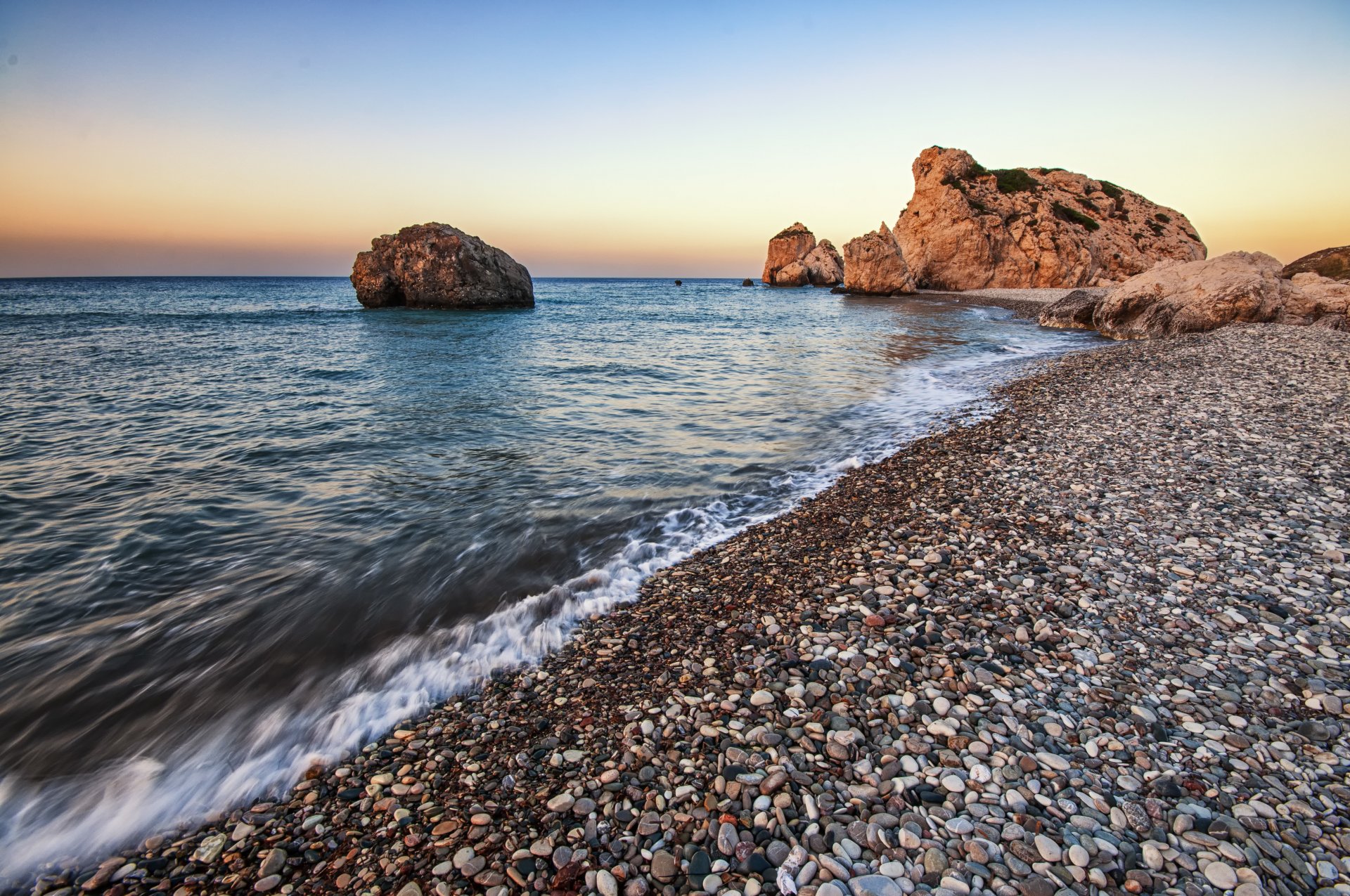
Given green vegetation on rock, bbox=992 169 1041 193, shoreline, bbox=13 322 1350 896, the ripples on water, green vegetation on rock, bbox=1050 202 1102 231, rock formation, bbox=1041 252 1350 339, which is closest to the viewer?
shoreline, bbox=13 322 1350 896

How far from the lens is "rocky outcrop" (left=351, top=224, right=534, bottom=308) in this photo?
166 feet

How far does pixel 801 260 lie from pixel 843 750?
124858mm

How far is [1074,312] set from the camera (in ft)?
112

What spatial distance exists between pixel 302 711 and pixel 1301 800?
24.5 feet

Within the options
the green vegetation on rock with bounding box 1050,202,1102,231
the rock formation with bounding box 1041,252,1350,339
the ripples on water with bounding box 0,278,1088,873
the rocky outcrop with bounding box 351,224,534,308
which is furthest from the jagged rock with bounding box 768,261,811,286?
the ripples on water with bounding box 0,278,1088,873

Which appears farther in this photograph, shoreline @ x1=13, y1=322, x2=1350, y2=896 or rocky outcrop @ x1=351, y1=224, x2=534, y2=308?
rocky outcrop @ x1=351, y1=224, x2=534, y2=308

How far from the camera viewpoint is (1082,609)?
17.5 ft

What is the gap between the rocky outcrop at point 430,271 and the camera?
166 feet

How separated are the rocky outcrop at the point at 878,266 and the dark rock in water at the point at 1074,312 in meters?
34.8

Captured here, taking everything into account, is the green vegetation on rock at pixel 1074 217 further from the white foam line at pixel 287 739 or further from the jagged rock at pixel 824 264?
the white foam line at pixel 287 739

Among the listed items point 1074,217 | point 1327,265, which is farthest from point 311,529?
point 1074,217

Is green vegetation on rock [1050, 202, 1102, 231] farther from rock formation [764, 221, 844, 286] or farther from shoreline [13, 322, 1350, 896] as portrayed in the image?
shoreline [13, 322, 1350, 896]

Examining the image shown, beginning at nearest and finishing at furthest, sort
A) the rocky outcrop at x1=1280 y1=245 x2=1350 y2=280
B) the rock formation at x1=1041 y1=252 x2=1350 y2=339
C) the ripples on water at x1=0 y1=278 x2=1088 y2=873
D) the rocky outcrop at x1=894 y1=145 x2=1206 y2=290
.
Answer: the ripples on water at x1=0 y1=278 x2=1088 y2=873 < the rock formation at x1=1041 y1=252 x2=1350 y2=339 < the rocky outcrop at x1=1280 y1=245 x2=1350 y2=280 < the rocky outcrop at x1=894 y1=145 x2=1206 y2=290

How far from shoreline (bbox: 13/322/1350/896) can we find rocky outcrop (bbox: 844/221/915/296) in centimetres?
6969
